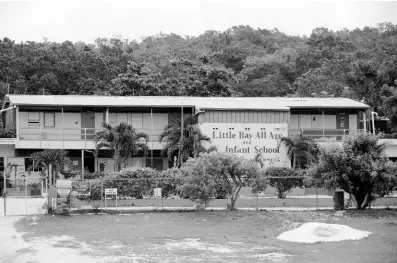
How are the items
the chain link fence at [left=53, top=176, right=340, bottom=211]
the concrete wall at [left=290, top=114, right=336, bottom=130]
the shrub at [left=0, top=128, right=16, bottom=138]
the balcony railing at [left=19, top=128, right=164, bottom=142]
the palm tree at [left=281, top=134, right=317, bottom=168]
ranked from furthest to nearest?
the concrete wall at [left=290, top=114, right=336, bottom=130] → the shrub at [left=0, top=128, right=16, bottom=138] → the balcony railing at [left=19, top=128, right=164, bottom=142] → the palm tree at [left=281, top=134, right=317, bottom=168] → the chain link fence at [left=53, top=176, right=340, bottom=211]

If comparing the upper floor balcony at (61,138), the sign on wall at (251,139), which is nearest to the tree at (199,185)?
the sign on wall at (251,139)

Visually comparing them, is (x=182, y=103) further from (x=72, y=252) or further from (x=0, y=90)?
(x=72, y=252)

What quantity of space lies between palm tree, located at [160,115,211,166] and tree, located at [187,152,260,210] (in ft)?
29.9

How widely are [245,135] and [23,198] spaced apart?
52.7 ft

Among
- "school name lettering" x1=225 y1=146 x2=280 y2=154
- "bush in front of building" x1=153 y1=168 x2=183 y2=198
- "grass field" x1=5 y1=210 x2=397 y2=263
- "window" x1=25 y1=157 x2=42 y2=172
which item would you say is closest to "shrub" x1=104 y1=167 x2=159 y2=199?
"bush in front of building" x1=153 y1=168 x2=183 y2=198

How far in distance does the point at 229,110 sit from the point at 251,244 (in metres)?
22.5

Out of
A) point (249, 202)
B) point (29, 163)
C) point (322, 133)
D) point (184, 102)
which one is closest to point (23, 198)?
point (29, 163)

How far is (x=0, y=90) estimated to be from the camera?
203 feet

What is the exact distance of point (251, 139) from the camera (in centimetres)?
4734

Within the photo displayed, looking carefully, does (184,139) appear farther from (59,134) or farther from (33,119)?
(33,119)

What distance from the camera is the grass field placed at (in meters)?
22.7

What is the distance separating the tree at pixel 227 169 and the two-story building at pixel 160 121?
11.6m

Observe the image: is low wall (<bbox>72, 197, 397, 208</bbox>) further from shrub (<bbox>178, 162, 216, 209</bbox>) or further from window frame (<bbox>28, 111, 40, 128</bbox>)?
window frame (<bbox>28, 111, 40, 128</bbox>)

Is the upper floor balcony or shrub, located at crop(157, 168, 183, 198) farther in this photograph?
the upper floor balcony
